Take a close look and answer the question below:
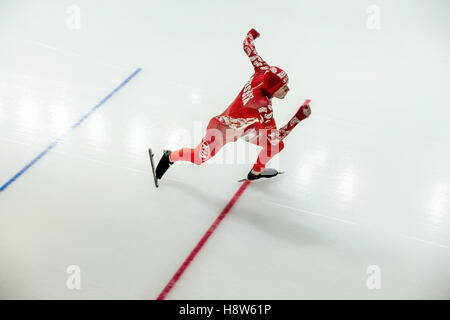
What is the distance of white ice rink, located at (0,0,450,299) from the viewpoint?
3496 mm

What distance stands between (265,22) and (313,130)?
2.91 metres

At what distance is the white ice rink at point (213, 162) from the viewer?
138 inches

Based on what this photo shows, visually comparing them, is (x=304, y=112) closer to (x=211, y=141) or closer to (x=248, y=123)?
(x=248, y=123)

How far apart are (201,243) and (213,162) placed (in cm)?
112

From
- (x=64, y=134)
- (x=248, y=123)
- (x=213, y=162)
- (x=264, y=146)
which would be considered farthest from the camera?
(x=64, y=134)

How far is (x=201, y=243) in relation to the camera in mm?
3684

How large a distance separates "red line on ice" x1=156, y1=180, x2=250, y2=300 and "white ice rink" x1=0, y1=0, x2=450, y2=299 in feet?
0.15

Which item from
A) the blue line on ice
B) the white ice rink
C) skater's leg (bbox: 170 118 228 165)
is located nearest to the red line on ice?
the white ice rink

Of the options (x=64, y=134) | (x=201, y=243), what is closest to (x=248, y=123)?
(x=201, y=243)

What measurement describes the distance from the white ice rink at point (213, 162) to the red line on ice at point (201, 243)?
0.04 metres

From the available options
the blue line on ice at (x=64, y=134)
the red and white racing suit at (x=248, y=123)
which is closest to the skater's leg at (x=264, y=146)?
the red and white racing suit at (x=248, y=123)

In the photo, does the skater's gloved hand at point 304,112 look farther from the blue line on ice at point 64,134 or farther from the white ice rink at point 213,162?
the blue line on ice at point 64,134

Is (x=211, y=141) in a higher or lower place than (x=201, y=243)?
higher

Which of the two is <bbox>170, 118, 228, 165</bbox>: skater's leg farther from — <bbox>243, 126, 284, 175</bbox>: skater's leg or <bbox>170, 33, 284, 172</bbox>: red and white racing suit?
<bbox>243, 126, 284, 175</bbox>: skater's leg
